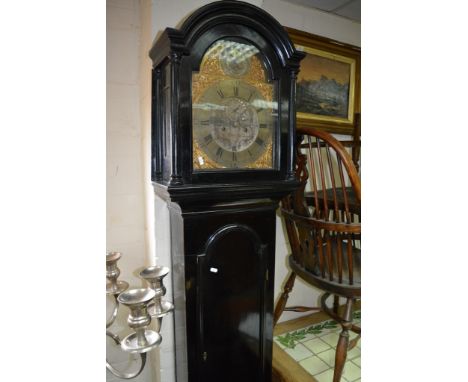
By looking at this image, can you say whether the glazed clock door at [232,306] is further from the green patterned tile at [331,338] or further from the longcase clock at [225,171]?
the green patterned tile at [331,338]

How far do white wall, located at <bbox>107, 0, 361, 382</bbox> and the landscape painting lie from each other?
2.05ft

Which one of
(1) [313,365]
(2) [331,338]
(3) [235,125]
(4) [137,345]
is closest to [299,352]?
(1) [313,365]

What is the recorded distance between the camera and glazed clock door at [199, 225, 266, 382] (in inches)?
46.7

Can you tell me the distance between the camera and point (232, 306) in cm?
123

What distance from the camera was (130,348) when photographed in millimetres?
881

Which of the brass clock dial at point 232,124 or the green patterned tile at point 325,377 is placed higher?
the brass clock dial at point 232,124

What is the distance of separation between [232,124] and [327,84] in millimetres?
1211

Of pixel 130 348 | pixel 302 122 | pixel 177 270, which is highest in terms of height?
pixel 302 122

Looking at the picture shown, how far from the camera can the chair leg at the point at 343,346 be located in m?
1.28

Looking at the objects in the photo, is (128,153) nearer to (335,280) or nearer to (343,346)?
(335,280)

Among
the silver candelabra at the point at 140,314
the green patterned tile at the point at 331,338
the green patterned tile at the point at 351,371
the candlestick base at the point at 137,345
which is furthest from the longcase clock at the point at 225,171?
the green patterned tile at the point at 331,338
